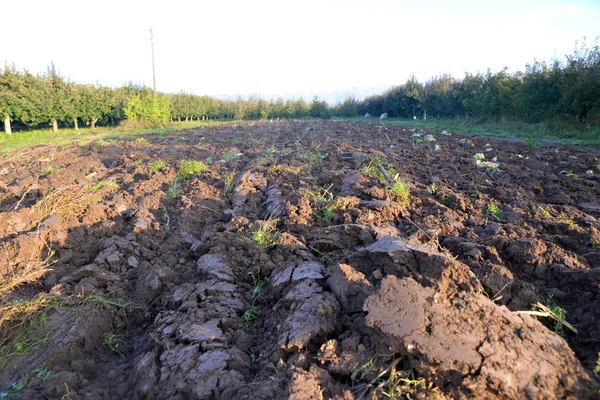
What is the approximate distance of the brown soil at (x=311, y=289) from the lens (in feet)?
7.52

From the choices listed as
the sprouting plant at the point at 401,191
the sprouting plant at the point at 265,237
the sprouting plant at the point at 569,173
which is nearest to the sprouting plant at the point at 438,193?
the sprouting plant at the point at 401,191

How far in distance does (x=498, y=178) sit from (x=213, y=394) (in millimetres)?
7092

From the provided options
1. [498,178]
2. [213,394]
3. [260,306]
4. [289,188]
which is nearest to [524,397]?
[213,394]

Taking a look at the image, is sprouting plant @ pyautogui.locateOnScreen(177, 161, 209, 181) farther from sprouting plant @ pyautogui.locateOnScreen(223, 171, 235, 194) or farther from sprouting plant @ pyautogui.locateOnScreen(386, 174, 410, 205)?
sprouting plant @ pyautogui.locateOnScreen(386, 174, 410, 205)

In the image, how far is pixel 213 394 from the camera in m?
2.46

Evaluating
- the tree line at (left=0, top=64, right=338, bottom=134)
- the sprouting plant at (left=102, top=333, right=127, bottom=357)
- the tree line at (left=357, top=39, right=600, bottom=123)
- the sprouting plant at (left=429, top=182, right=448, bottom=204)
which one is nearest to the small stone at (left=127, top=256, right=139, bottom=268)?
the sprouting plant at (left=102, top=333, right=127, bottom=357)

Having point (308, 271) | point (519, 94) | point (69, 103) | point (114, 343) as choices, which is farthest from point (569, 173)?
point (69, 103)

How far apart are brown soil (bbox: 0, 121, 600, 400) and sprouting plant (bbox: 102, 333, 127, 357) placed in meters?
0.04

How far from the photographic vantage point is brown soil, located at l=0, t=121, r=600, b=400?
2293 mm

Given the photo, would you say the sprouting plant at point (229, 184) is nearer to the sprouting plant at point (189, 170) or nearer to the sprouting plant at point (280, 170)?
the sprouting plant at point (280, 170)

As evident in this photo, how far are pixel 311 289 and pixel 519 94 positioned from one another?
74.7ft

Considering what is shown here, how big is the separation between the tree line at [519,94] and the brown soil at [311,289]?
13.4 m

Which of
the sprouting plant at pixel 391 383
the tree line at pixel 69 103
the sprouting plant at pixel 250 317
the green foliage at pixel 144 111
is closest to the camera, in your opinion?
the sprouting plant at pixel 391 383

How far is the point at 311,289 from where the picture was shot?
3230 mm
